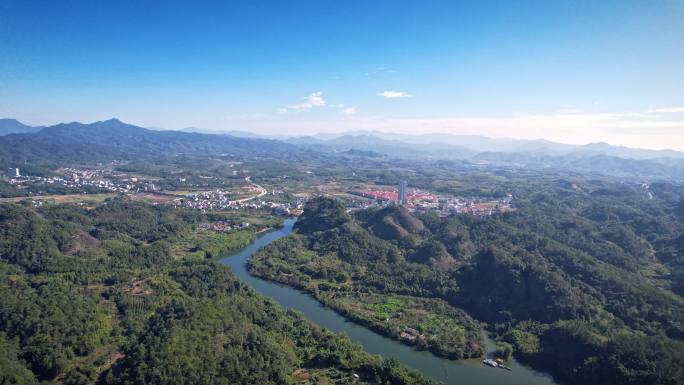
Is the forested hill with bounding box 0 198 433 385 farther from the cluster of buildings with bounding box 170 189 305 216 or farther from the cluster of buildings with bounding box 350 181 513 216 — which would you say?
the cluster of buildings with bounding box 350 181 513 216

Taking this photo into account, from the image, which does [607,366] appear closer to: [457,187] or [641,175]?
[457,187]

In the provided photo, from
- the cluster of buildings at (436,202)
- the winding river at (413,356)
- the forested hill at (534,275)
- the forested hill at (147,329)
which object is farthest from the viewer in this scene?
the cluster of buildings at (436,202)

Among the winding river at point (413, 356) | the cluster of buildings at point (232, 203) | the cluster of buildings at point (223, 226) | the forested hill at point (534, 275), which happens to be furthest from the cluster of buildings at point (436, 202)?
the winding river at point (413, 356)

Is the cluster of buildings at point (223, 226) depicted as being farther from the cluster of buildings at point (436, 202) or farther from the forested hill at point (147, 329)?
the cluster of buildings at point (436, 202)

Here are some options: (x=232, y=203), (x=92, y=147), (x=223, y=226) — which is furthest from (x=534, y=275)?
(x=92, y=147)

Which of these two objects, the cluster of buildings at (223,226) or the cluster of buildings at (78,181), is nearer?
the cluster of buildings at (223,226)
